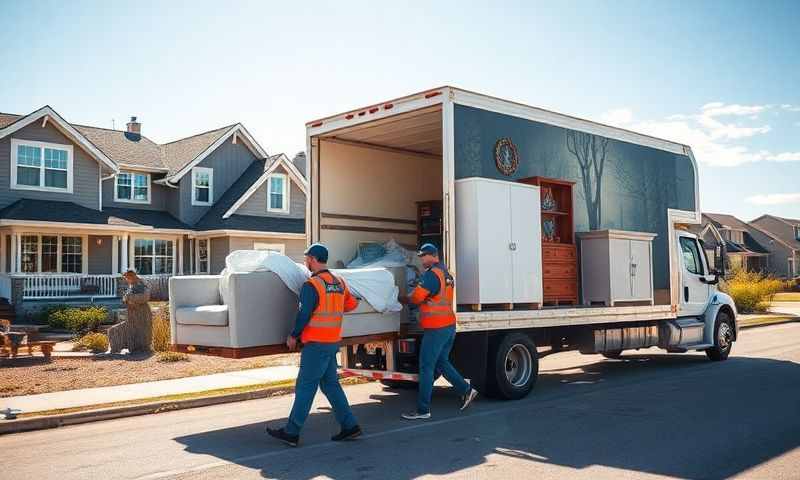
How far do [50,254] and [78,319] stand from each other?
23.5 ft

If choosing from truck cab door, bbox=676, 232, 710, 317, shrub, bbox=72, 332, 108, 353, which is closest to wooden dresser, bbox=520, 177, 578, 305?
truck cab door, bbox=676, 232, 710, 317

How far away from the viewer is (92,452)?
7.23m

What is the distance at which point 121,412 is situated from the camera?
30.4 ft

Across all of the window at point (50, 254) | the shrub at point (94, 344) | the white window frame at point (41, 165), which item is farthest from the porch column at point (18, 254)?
the shrub at point (94, 344)

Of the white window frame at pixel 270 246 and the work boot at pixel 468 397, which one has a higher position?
the white window frame at pixel 270 246

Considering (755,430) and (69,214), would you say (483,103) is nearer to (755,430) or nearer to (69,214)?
(755,430)

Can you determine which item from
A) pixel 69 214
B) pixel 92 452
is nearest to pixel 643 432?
pixel 92 452

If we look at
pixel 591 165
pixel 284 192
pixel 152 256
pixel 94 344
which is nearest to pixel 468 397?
pixel 591 165

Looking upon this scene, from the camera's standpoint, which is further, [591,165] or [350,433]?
[591,165]

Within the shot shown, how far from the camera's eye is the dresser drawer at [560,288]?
10238 mm

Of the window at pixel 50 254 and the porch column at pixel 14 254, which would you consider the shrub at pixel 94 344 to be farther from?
the window at pixel 50 254

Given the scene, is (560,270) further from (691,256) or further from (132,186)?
(132,186)

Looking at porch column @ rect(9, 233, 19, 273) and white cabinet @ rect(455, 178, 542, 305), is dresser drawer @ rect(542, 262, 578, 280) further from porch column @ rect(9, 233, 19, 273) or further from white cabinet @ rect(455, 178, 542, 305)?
porch column @ rect(9, 233, 19, 273)

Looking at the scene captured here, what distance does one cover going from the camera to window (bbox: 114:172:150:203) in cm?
2933
